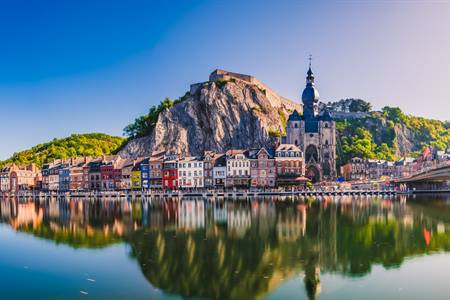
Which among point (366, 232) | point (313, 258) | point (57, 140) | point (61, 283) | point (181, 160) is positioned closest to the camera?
point (61, 283)

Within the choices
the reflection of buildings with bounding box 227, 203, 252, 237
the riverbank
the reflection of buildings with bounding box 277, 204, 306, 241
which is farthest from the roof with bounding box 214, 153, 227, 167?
the reflection of buildings with bounding box 227, 203, 252, 237

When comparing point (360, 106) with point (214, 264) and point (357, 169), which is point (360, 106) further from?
point (214, 264)

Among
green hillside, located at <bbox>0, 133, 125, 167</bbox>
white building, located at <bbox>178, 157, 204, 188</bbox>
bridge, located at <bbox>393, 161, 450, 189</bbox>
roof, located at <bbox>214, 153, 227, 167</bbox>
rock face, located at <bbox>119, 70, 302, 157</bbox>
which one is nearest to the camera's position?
bridge, located at <bbox>393, 161, 450, 189</bbox>

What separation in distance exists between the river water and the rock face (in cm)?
6962

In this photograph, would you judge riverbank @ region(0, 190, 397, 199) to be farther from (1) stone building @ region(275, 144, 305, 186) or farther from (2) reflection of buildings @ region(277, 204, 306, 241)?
(2) reflection of buildings @ region(277, 204, 306, 241)

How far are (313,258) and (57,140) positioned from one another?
128 metres

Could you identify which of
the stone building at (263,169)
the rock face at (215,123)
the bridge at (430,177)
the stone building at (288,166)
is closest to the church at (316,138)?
the rock face at (215,123)

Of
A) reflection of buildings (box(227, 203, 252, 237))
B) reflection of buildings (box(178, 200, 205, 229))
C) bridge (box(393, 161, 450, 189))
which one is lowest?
reflection of buildings (box(227, 203, 252, 237))

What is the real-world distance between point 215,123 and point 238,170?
2775 centimetres

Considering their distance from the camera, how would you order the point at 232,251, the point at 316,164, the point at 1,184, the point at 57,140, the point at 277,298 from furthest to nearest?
the point at 57,140 → the point at 1,184 → the point at 316,164 → the point at 232,251 → the point at 277,298

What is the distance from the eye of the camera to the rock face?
10925 centimetres

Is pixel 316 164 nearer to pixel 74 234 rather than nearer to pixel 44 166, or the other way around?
pixel 44 166

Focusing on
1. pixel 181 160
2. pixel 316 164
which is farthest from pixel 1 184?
pixel 316 164

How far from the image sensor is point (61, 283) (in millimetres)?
20031
